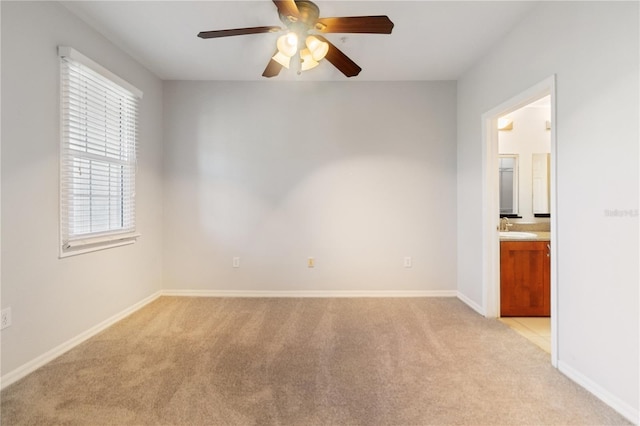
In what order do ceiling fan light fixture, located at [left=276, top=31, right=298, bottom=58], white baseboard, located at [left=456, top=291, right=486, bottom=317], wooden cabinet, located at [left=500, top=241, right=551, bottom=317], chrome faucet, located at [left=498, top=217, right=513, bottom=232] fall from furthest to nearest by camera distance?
1. chrome faucet, located at [left=498, top=217, right=513, bottom=232]
2. white baseboard, located at [left=456, top=291, right=486, bottom=317]
3. wooden cabinet, located at [left=500, top=241, right=551, bottom=317]
4. ceiling fan light fixture, located at [left=276, top=31, right=298, bottom=58]

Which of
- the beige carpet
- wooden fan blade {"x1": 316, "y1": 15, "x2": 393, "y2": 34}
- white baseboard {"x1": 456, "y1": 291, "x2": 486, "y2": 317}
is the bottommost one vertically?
the beige carpet

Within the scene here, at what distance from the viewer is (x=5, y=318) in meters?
1.92

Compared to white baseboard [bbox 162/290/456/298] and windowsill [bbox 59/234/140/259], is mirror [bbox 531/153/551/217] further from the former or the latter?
windowsill [bbox 59/234/140/259]

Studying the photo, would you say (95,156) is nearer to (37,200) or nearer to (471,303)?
(37,200)

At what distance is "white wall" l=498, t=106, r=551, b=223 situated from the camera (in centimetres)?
372

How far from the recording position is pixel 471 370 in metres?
2.09

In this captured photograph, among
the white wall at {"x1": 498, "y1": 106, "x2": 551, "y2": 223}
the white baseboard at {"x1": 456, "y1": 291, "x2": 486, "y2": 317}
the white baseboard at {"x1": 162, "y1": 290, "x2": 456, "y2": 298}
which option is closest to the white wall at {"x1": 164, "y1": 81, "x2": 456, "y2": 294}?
the white baseboard at {"x1": 162, "y1": 290, "x2": 456, "y2": 298}

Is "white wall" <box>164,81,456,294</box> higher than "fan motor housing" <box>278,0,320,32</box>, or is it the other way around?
"fan motor housing" <box>278,0,320,32</box>

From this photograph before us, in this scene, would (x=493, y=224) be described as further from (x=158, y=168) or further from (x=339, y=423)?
(x=158, y=168)

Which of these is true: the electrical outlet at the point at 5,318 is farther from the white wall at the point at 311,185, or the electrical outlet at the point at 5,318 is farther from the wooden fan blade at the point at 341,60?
the wooden fan blade at the point at 341,60

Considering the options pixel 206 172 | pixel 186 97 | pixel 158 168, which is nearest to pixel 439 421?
pixel 206 172

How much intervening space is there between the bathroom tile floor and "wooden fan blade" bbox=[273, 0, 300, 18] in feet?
9.96

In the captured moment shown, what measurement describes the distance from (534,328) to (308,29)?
10.5 ft

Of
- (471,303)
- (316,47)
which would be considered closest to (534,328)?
(471,303)
